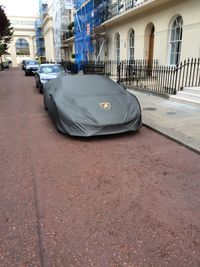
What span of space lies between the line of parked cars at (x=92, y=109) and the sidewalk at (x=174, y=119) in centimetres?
83

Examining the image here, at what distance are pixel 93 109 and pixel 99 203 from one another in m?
2.84

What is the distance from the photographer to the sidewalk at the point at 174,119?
5.36 m

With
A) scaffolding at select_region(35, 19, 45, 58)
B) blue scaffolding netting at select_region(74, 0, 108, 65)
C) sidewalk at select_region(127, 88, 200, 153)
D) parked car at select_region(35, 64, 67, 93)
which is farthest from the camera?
scaffolding at select_region(35, 19, 45, 58)

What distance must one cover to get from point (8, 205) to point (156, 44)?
1292cm

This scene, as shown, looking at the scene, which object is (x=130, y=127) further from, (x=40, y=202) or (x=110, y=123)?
(x=40, y=202)

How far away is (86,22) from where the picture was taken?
72.8 ft

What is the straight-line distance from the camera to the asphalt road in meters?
2.38

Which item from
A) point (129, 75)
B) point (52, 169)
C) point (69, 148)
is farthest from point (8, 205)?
point (129, 75)

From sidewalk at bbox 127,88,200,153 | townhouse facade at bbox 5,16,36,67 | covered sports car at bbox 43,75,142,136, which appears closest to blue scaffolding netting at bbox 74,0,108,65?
sidewalk at bbox 127,88,200,153

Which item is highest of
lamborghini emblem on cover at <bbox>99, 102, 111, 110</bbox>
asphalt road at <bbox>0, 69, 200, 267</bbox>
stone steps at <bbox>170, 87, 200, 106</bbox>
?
lamborghini emblem on cover at <bbox>99, 102, 111, 110</bbox>

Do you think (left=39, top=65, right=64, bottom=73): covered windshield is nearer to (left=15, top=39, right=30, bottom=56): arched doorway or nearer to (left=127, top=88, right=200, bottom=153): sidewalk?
(left=127, top=88, right=200, bottom=153): sidewalk

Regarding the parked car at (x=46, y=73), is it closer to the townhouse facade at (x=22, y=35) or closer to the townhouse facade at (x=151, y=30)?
the townhouse facade at (x=151, y=30)

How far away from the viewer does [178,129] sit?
595 cm

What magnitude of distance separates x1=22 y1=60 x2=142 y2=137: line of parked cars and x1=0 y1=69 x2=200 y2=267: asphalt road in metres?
0.32
